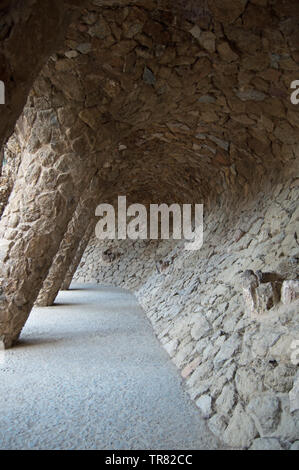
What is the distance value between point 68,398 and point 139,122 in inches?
119

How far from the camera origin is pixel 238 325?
10.6 feet

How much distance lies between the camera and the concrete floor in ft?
7.23

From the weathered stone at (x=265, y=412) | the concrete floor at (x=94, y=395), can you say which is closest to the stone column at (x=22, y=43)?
the concrete floor at (x=94, y=395)

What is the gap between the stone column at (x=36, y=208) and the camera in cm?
392

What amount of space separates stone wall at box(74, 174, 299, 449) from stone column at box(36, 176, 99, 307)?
1782 mm

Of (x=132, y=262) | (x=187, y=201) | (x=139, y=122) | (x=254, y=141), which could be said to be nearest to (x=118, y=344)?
(x=139, y=122)

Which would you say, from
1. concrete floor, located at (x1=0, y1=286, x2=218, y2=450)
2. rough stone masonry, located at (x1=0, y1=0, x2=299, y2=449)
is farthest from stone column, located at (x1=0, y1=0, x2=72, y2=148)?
concrete floor, located at (x1=0, y1=286, x2=218, y2=450)

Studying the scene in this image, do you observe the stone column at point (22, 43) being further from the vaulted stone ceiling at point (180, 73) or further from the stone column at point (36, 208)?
the stone column at point (36, 208)

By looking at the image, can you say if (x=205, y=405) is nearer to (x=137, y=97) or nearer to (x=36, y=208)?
(x=36, y=208)

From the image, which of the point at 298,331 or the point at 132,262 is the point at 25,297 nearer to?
the point at 298,331

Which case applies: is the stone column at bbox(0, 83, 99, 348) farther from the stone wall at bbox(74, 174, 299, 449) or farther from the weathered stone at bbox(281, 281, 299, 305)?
the weathered stone at bbox(281, 281, 299, 305)

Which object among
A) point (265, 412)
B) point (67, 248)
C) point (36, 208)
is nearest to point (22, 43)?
point (265, 412)

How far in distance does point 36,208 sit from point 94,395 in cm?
202

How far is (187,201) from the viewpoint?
962cm
